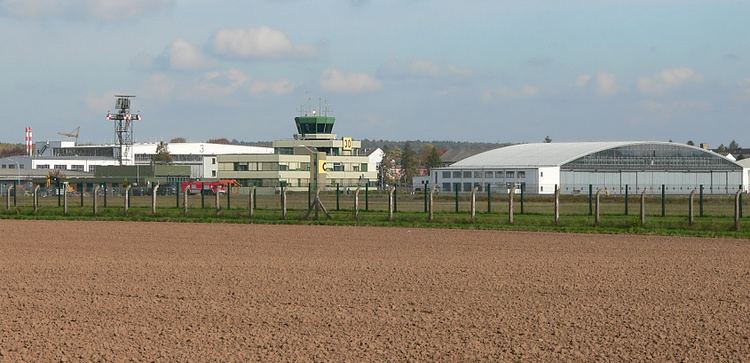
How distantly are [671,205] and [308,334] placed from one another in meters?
41.6

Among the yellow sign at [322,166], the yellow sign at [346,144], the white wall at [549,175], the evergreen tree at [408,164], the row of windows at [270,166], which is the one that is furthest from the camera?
the evergreen tree at [408,164]

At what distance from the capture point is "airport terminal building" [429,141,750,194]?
95000 mm

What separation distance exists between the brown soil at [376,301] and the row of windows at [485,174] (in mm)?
71141

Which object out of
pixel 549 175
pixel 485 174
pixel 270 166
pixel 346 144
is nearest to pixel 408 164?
pixel 346 144

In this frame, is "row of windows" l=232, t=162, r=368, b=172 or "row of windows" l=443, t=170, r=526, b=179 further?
"row of windows" l=232, t=162, r=368, b=172

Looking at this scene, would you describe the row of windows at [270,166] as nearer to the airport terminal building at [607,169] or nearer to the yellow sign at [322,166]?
the yellow sign at [322,166]

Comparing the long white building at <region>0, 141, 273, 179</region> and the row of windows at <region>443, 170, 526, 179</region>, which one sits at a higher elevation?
the long white building at <region>0, 141, 273, 179</region>

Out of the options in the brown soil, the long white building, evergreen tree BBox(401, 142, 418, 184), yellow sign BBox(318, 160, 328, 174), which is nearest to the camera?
the brown soil

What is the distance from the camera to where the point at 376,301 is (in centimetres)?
1484

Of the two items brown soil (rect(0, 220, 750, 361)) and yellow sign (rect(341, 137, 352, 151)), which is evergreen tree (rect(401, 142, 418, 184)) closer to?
yellow sign (rect(341, 137, 352, 151))

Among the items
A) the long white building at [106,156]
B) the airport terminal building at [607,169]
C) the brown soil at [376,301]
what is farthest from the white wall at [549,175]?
the brown soil at [376,301]

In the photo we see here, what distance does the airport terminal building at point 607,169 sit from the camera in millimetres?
95000

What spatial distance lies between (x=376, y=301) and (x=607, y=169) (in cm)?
8576

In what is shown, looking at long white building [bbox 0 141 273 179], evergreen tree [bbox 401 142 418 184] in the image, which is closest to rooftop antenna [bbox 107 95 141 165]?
long white building [bbox 0 141 273 179]
